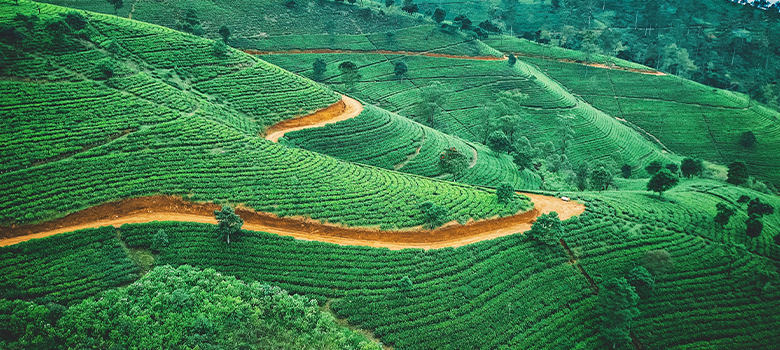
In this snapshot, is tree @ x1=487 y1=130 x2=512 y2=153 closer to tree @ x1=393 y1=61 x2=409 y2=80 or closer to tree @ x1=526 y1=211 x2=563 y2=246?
tree @ x1=526 y1=211 x2=563 y2=246

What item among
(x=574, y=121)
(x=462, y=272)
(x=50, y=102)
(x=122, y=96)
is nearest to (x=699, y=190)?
(x=574, y=121)

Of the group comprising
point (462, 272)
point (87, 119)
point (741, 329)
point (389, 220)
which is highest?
point (87, 119)

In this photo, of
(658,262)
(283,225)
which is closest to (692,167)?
(658,262)

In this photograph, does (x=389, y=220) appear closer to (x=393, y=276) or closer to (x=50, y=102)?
(x=393, y=276)

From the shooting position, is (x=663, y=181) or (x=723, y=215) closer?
(x=723, y=215)

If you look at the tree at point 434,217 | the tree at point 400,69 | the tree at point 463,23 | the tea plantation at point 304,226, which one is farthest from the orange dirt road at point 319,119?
the tree at point 463,23

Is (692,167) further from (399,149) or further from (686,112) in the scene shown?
(399,149)
